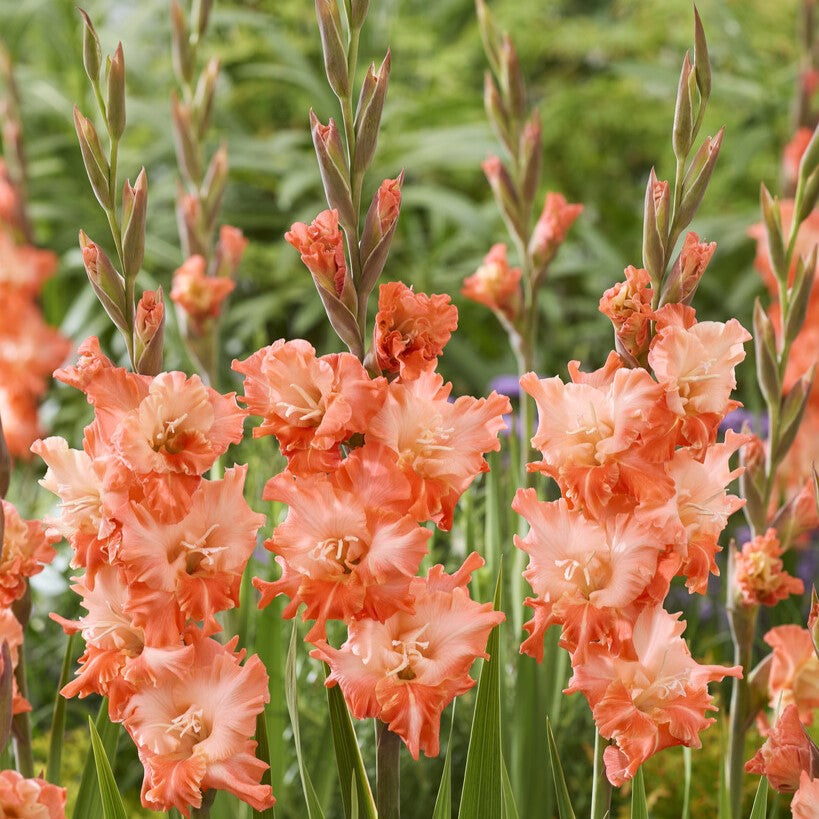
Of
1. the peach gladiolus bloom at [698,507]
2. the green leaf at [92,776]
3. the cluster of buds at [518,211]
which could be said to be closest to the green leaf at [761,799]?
the peach gladiolus bloom at [698,507]

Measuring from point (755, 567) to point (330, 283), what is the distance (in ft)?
1.65

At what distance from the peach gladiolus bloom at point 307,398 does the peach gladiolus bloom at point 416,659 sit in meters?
0.11

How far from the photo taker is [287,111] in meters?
3.84

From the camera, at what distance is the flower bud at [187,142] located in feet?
4.89

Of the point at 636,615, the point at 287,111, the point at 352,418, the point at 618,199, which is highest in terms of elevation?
the point at 352,418

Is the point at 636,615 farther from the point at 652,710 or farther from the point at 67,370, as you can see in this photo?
the point at 67,370

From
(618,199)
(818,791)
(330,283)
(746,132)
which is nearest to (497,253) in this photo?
(330,283)

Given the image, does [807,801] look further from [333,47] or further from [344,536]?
[333,47]

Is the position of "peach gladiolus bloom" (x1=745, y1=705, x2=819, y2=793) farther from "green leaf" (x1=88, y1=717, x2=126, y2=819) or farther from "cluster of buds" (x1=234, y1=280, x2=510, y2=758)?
"green leaf" (x1=88, y1=717, x2=126, y2=819)

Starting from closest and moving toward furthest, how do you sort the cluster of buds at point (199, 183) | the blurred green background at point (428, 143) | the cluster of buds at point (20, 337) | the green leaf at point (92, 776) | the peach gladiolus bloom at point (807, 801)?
the peach gladiolus bloom at point (807, 801), the green leaf at point (92, 776), the cluster of buds at point (199, 183), the cluster of buds at point (20, 337), the blurred green background at point (428, 143)

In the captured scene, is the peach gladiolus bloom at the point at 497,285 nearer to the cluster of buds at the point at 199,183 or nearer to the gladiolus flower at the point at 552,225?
the gladiolus flower at the point at 552,225

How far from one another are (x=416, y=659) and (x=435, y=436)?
14cm

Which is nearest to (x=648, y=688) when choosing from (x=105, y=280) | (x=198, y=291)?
(x=105, y=280)

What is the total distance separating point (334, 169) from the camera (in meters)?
0.74
